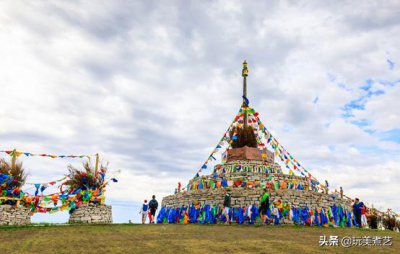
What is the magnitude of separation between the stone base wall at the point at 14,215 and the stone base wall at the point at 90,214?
8.67 ft

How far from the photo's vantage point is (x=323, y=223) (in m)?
19.3

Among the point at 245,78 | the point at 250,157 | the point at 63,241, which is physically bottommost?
the point at 63,241

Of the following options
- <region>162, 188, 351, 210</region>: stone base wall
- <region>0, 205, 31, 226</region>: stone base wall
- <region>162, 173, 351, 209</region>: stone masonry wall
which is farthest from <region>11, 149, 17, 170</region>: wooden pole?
<region>162, 188, 351, 210</region>: stone base wall

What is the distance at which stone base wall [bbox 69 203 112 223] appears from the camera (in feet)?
70.2

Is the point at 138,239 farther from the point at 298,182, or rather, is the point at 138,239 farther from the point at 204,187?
the point at 298,182

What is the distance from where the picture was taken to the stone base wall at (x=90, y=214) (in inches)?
843

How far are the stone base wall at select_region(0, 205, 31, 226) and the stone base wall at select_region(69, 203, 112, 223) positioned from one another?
2.64 meters

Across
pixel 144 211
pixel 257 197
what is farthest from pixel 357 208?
pixel 144 211

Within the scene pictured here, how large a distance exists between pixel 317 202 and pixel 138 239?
1257 cm

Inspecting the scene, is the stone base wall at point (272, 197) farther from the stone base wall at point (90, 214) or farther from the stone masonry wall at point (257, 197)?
the stone base wall at point (90, 214)

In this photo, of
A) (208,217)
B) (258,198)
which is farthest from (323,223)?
(208,217)

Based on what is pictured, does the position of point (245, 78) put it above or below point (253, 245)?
above

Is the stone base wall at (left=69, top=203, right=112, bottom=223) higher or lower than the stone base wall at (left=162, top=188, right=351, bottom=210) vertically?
lower

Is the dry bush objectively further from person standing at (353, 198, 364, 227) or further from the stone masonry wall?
person standing at (353, 198, 364, 227)
